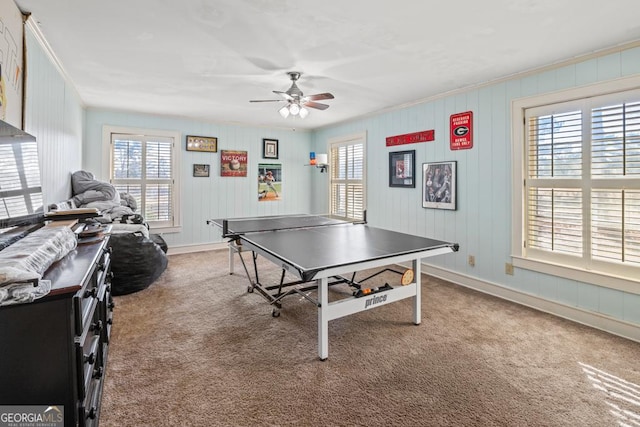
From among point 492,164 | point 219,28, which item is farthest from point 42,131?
point 492,164

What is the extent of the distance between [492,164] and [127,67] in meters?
3.96

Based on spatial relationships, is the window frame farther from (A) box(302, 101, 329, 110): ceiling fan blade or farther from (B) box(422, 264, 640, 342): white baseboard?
(B) box(422, 264, 640, 342): white baseboard

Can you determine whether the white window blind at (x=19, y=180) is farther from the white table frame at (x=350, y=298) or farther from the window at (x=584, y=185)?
the window at (x=584, y=185)

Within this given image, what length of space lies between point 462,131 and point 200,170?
4207mm

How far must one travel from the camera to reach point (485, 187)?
3650 millimetres

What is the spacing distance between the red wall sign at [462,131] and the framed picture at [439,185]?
24 centimetres

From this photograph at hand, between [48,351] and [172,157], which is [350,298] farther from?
[172,157]

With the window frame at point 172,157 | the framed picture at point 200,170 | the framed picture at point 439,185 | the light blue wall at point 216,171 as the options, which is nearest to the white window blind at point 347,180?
the light blue wall at point 216,171

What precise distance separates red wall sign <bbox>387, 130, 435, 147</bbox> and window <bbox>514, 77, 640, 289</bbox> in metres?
1.17

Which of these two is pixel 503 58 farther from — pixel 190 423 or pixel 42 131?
pixel 42 131

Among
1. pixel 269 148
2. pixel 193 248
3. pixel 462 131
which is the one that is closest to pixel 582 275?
pixel 462 131

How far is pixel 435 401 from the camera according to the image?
1837 millimetres

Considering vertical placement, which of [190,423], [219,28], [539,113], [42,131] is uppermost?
[219,28]

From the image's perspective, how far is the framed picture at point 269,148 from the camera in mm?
6238
